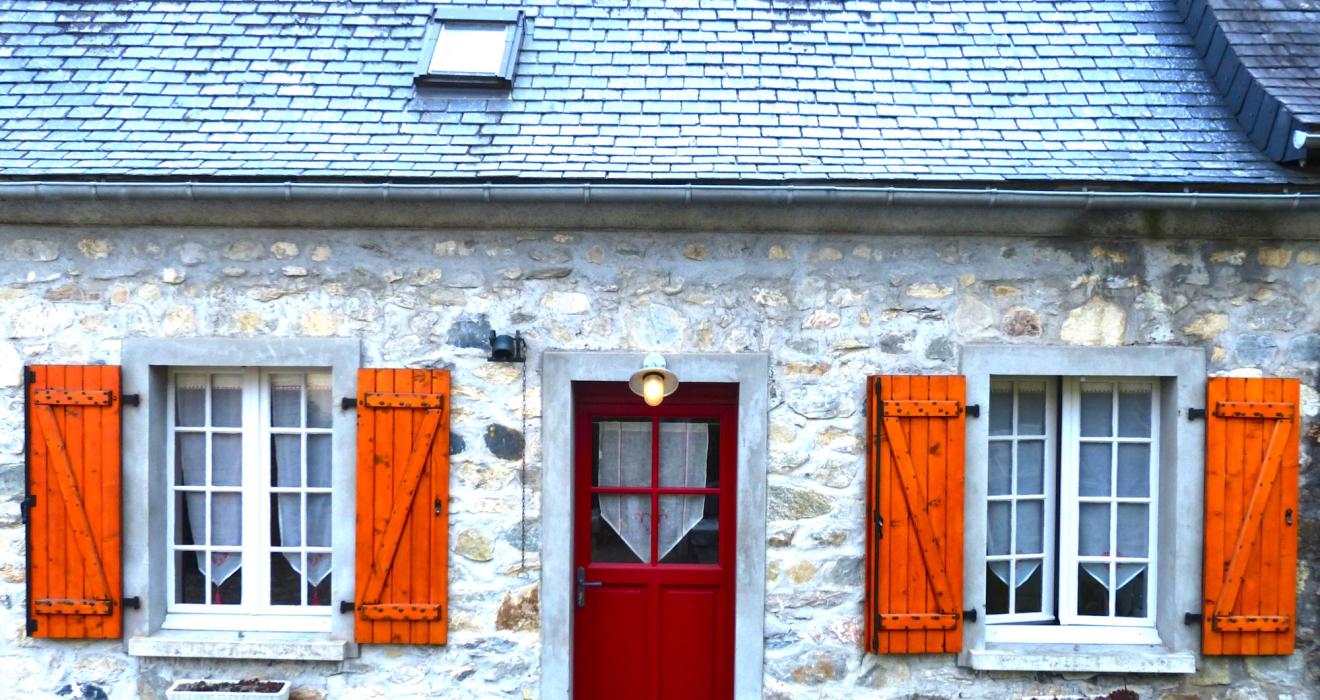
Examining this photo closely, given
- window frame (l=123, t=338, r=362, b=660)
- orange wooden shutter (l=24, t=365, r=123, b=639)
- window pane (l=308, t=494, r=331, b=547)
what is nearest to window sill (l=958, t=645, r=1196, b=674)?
window frame (l=123, t=338, r=362, b=660)

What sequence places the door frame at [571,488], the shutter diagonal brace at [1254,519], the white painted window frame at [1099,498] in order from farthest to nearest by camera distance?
the white painted window frame at [1099,498] < the door frame at [571,488] < the shutter diagonal brace at [1254,519]

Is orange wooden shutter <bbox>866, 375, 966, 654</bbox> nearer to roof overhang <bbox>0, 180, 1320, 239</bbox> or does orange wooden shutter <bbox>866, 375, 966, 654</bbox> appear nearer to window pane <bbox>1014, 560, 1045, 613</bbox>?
window pane <bbox>1014, 560, 1045, 613</bbox>

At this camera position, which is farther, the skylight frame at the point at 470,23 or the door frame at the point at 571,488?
the skylight frame at the point at 470,23

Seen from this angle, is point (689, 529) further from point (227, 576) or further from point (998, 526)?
point (227, 576)

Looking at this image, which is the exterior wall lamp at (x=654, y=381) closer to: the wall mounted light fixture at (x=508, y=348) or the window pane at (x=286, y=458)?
the wall mounted light fixture at (x=508, y=348)

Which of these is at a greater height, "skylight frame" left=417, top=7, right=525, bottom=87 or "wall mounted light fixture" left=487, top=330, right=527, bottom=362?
"skylight frame" left=417, top=7, right=525, bottom=87

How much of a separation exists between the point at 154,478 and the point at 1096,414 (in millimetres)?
4637

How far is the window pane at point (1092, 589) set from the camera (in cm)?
505

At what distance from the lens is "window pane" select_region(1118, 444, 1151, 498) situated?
5.02m

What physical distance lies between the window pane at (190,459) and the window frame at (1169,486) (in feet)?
12.4

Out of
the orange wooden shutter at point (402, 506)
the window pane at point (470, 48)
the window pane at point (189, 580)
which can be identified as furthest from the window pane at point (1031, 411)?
the window pane at point (189, 580)

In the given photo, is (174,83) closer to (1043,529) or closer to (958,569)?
(958,569)

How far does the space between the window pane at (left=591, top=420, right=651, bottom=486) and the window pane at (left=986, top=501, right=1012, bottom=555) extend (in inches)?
67.5

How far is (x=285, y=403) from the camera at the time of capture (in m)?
5.06
